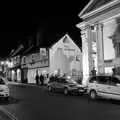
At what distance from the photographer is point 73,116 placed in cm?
1226

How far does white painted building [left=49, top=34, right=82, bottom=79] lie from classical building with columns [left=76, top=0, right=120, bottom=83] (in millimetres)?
10482

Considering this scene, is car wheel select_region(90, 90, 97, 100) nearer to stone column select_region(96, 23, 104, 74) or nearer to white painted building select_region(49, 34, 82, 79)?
stone column select_region(96, 23, 104, 74)

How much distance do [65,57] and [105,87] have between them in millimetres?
30225

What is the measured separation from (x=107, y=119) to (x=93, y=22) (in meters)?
25.0

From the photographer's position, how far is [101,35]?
114 ft

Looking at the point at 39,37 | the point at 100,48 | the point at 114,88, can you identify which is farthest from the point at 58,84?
the point at 39,37

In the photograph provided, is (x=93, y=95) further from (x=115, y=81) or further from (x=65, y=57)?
(x=65, y=57)

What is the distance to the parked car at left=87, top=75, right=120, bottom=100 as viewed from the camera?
18.7 metres

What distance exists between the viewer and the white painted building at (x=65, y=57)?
1897 inches

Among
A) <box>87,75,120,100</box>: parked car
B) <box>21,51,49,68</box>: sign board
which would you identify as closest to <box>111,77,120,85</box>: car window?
<box>87,75,120,100</box>: parked car

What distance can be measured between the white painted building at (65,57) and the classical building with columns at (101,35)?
34.4ft

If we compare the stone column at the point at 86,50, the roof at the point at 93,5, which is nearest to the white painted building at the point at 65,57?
the stone column at the point at 86,50

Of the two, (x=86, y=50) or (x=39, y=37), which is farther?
(x=39, y=37)

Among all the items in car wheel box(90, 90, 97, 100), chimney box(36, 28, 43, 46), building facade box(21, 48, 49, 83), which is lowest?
car wheel box(90, 90, 97, 100)
